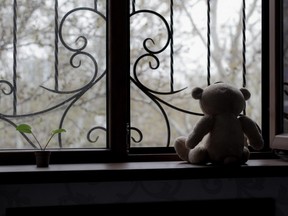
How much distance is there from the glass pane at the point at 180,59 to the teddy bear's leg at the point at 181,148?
14 cm

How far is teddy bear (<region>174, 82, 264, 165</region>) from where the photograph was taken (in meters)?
1.50

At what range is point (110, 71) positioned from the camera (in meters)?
1.64

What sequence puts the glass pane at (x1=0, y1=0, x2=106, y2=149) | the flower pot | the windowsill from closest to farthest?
the windowsill < the flower pot < the glass pane at (x1=0, y1=0, x2=106, y2=149)

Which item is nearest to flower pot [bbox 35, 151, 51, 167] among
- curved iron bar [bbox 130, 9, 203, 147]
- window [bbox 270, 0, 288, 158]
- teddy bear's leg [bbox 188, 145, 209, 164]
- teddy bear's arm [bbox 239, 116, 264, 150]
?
curved iron bar [bbox 130, 9, 203, 147]

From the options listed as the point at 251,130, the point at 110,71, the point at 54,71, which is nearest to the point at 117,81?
the point at 110,71

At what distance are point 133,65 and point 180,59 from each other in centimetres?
17

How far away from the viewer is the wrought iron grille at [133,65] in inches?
63.9

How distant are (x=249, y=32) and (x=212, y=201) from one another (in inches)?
24.6

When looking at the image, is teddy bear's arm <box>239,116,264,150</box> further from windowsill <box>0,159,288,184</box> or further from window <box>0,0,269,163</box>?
window <box>0,0,269,163</box>

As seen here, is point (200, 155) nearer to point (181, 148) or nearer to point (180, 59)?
point (181, 148)

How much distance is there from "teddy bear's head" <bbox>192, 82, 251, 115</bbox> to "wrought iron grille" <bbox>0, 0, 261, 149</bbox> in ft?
0.69

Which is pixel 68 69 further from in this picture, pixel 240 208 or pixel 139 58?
pixel 240 208

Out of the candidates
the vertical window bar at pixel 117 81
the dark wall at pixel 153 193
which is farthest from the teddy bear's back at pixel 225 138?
the vertical window bar at pixel 117 81

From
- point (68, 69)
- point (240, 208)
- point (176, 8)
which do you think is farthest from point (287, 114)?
point (68, 69)
